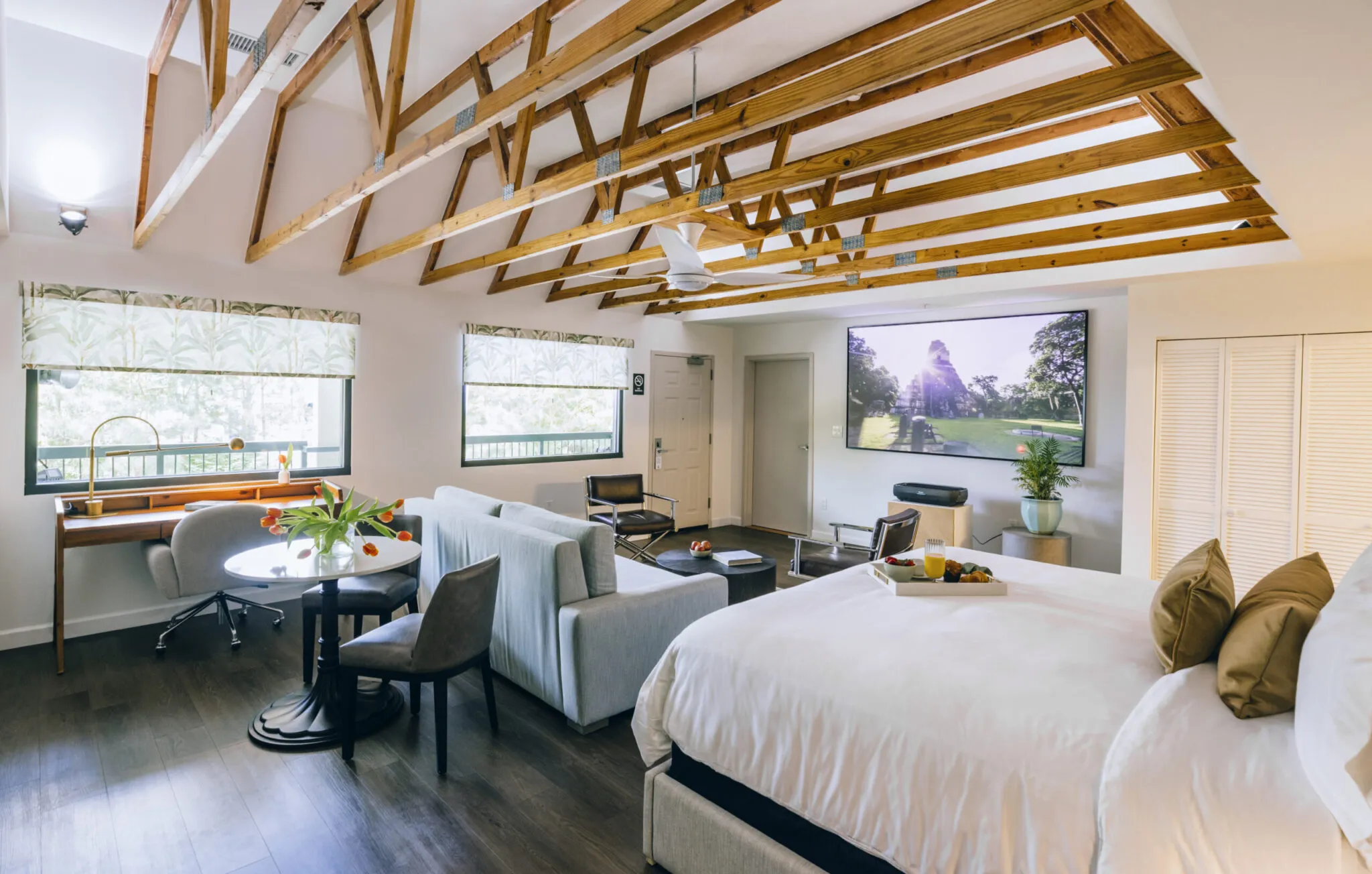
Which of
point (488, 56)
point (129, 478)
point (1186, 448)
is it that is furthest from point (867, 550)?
point (129, 478)

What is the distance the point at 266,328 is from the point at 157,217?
1168 mm

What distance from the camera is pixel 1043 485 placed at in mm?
5277

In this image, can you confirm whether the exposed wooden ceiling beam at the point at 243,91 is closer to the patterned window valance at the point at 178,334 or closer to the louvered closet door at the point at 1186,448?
the patterned window valance at the point at 178,334

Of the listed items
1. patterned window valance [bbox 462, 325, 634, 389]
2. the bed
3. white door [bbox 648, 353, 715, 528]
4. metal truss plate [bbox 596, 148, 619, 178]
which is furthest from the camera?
white door [bbox 648, 353, 715, 528]

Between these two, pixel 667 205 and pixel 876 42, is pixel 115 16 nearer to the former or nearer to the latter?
pixel 667 205

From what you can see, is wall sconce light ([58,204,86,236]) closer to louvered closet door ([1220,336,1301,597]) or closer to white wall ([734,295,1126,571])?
white wall ([734,295,1126,571])

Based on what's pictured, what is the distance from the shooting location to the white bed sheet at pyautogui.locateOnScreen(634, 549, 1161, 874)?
1.39m

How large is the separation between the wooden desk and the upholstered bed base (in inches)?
129

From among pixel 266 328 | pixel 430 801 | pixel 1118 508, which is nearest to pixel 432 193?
pixel 266 328

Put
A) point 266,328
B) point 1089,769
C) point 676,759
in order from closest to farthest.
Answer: point 1089,769
point 676,759
point 266,328

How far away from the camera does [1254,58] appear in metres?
1.59

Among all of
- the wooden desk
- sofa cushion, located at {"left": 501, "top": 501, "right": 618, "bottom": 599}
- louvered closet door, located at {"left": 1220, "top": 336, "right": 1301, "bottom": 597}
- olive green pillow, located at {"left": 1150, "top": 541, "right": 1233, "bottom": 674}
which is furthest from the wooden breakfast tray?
the wooden desk

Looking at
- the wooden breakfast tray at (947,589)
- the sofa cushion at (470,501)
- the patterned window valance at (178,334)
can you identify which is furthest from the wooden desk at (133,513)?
the wooden breakfast tray at (947,589)

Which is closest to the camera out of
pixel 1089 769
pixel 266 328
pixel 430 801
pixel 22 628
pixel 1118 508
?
pixel 1089 769
